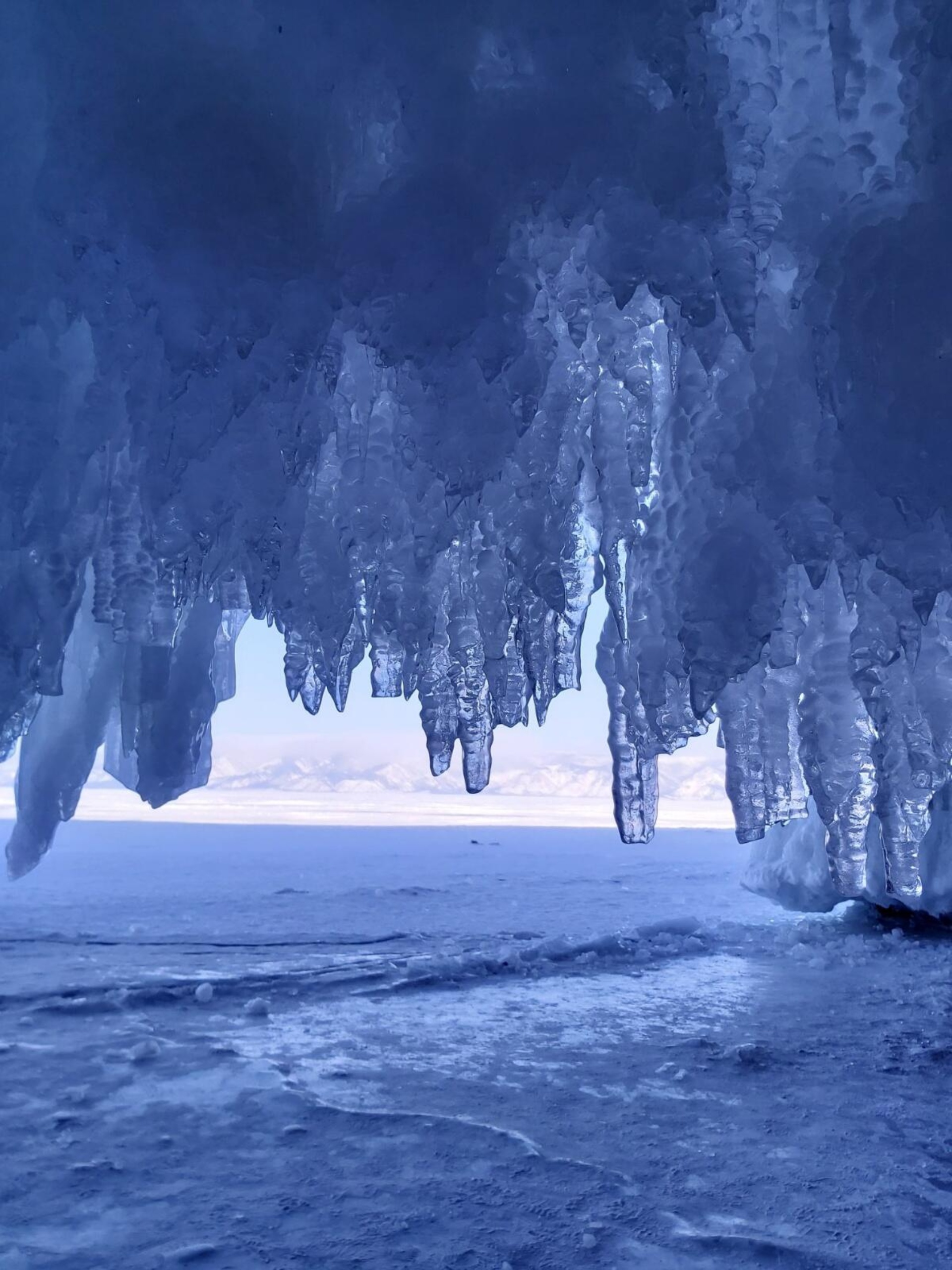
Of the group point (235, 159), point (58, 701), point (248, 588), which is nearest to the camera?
point (235, 159)

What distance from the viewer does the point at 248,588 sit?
331 centimetres

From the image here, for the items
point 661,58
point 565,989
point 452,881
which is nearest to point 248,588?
point 661,58

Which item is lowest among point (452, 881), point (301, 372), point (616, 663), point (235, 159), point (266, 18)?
point (452, 881)

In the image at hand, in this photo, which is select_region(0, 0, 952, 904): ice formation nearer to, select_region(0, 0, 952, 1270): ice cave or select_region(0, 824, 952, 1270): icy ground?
select_region(0, 0, 952, 1270): ice cave

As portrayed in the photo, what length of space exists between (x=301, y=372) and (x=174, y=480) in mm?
482

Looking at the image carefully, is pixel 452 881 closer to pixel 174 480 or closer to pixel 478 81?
pixel 174 480

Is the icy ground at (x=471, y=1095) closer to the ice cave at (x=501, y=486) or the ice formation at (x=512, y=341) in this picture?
the ice cave at (x=501, y=486)

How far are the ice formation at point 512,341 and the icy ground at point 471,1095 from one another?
3.34 ft

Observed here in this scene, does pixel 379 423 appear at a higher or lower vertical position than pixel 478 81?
lower

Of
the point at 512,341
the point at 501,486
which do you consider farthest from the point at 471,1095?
the point at 512,341

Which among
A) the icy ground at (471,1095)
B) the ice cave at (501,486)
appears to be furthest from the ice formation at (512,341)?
the icy ground at (471,1095)

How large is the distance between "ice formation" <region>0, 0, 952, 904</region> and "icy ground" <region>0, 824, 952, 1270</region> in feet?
3.34

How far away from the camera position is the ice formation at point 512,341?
6.94 ft

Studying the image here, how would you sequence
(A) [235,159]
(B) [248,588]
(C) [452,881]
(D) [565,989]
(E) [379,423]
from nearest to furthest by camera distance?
(A) [235,159]
(E) [379,423]
(B) [248,588]
(D) [565,989]
(C) [452,881]
